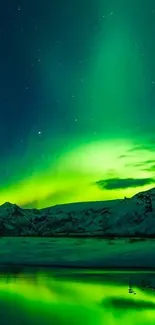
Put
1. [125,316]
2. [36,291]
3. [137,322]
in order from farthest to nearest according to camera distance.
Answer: [36,291] → [125,316] → [137,322]

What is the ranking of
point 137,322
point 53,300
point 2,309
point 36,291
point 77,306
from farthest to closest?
point 36,291 < point 53,300 < point 77,306 < point 2,309 < point 137,322

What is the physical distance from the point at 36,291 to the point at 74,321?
17.6 meters

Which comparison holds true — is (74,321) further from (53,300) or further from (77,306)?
(53,300)

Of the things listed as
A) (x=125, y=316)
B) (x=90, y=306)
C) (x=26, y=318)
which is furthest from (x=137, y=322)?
(x=90, y=306)

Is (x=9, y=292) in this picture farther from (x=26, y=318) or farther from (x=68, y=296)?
(x=26, y=318)

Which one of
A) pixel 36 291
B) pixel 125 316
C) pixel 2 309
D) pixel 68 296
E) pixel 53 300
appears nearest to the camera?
pixel 125 316

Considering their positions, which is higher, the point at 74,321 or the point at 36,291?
the point at 36,291

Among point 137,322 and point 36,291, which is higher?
point 36,291

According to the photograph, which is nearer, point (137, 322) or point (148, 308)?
point (137, 322)

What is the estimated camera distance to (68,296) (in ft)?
147

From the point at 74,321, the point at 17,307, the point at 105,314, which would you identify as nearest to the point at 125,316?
the point at 105,314

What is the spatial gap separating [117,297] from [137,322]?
44.8 ft

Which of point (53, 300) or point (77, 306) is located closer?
point (77, 306)

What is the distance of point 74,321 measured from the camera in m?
30.8
